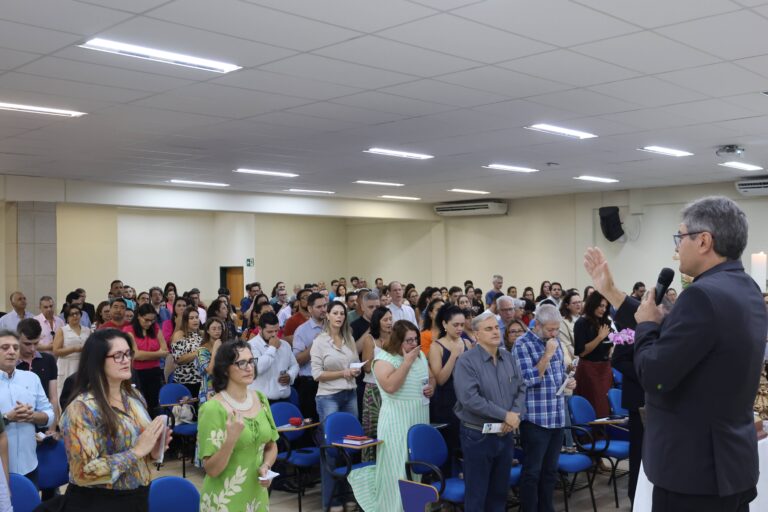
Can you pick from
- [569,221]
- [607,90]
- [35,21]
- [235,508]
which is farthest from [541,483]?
[569,221]

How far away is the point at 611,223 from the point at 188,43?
1294 cm

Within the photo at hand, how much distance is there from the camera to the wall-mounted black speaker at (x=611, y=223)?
53.2ft

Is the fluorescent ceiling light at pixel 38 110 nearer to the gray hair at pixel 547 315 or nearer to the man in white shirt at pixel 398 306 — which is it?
the man in white shirt at pixel 398 306

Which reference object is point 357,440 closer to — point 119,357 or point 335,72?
point 119,357

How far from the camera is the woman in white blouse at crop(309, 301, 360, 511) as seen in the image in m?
6.01

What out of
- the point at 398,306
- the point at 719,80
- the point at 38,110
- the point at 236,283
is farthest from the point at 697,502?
the point at 236,283

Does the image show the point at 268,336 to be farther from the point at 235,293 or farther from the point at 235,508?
the point at 235,293

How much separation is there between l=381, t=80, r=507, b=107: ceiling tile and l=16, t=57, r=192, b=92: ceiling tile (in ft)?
6.10

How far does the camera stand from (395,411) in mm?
5277

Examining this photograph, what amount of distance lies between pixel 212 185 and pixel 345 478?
943 centimetres

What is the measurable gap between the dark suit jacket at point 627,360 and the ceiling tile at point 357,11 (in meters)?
2.30

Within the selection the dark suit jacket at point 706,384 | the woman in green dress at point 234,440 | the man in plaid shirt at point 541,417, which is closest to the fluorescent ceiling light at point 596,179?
the man in plaid shirt at point 541,417

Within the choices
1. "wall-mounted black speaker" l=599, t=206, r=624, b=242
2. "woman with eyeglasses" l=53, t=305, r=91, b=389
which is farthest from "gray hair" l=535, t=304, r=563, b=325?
"wall-mounted black speaker" l=599, t=206, r=624, b=242

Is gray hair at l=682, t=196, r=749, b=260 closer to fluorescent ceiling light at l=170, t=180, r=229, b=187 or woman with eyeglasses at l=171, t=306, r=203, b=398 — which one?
woman with eyeglasses at l=171, t=306, r=203, b=398
